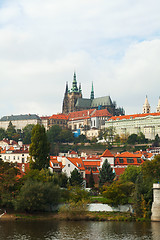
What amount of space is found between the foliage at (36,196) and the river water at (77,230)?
225cm

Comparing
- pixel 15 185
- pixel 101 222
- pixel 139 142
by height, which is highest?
pixel 139 142

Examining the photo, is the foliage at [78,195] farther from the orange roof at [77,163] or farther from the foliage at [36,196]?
the orange roof at [77,163]

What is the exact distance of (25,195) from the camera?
2265 inches

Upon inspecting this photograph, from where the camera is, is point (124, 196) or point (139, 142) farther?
point (139, 142)

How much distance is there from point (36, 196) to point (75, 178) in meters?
15.6

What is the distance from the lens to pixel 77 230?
50875 mm

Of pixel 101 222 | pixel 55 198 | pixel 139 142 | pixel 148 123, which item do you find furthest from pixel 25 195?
pixel 148 123

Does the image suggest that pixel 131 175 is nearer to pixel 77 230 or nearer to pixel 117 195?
pixel 117 195

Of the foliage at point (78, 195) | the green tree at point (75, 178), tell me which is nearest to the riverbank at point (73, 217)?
the foliage at point (78, 195)

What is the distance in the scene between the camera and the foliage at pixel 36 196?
5728 centimetres

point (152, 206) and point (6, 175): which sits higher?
point (6, 175)

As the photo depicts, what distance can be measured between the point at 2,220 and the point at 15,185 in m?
6.25

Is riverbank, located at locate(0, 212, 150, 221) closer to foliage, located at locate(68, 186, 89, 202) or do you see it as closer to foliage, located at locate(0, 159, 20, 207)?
foliage, located at locate(0, 159, 20, 207)

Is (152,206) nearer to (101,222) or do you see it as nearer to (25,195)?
(101,222)
